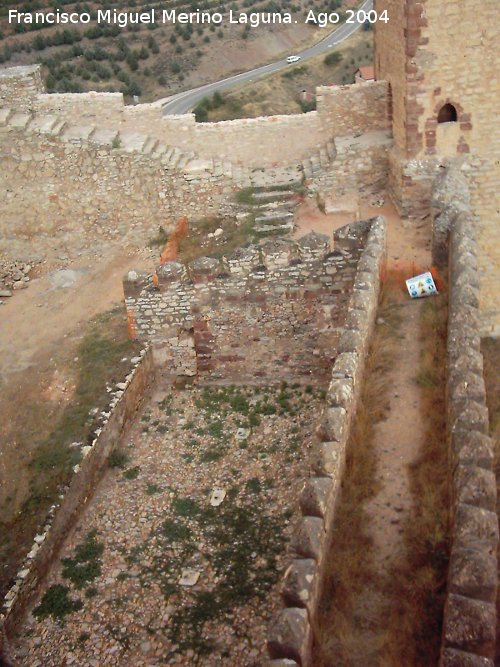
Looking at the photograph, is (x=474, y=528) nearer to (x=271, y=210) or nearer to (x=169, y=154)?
(x=271, y=210)

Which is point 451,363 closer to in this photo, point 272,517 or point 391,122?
point 272,517

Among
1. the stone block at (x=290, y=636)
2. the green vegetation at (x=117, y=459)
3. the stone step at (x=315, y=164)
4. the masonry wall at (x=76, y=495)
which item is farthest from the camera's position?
the stone step at (x=315, y=164)

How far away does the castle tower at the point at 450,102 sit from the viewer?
1092 cm

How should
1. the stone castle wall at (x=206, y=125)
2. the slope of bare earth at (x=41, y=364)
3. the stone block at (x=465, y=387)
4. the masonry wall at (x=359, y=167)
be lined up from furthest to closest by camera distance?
the stone castle wall at (x=206, y=125)
the masonry wall at (x=359, y=167)
the slope of bare earth at (x=41, y=364)
the stone block at (x=465, y=387)

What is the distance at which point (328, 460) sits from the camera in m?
6.09

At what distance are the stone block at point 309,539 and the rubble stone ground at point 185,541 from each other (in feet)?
6.05

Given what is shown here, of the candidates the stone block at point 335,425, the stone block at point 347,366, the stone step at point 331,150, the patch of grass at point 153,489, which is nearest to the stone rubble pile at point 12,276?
the stone step at point 331,150

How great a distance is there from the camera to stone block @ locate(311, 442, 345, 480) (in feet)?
19.8

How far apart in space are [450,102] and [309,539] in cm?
861

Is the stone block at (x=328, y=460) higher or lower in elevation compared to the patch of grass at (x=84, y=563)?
higher

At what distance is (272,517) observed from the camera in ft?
27.3

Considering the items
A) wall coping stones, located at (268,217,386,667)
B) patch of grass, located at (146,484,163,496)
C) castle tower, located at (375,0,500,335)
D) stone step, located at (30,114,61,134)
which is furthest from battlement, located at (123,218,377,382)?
stone step, located at (30,114,61,134)

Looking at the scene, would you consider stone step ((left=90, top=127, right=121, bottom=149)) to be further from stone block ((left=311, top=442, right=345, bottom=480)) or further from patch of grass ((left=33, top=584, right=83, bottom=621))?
stone block ((left=311, top=442, right=345, bottom=480))

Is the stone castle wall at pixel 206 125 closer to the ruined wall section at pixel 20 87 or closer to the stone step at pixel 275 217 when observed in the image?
the ruined wall section at pixel 20 87
